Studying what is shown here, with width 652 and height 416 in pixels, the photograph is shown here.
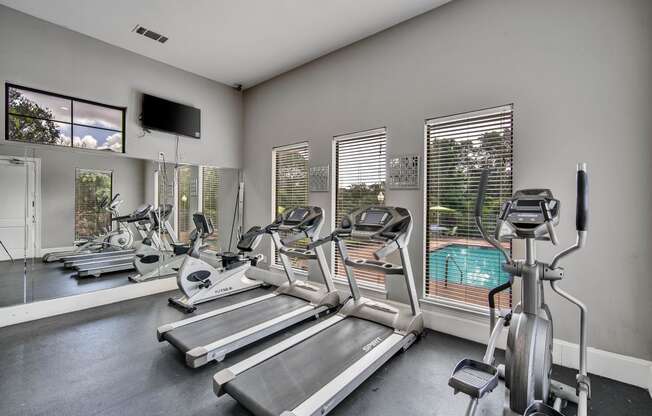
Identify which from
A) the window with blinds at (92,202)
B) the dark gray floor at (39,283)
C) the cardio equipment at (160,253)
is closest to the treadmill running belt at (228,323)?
the cardio equipment at (160,253)

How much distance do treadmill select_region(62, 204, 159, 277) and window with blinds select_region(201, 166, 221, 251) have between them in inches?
36.2

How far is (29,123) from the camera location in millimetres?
3713

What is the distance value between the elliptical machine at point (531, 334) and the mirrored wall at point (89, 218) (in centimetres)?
378

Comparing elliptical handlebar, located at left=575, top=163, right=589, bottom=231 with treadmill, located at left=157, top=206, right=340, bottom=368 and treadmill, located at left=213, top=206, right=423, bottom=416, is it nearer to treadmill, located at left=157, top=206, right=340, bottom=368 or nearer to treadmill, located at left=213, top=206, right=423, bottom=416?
treadmill, located at left=213, top=206, right=423, bottom=416

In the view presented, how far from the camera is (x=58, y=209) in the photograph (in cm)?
396

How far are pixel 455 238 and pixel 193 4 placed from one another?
387cm

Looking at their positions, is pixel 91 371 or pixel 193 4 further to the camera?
pixel 193 4

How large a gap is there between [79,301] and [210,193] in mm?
2451

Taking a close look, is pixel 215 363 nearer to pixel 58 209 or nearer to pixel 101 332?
pixel 101 332

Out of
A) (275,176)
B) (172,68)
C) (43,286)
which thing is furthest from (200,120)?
(43,286)

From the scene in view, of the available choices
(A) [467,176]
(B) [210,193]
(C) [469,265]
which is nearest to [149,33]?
(B) [210,193]

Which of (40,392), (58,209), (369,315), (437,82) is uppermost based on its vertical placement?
(437,82)

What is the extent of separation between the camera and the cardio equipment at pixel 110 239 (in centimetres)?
421

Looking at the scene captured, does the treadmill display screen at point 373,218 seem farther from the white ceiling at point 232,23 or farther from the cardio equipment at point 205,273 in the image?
the white ceiling at point 232,23
